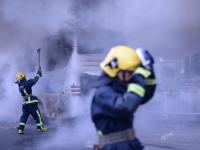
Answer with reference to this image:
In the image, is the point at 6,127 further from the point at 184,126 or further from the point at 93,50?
the point at 184,126

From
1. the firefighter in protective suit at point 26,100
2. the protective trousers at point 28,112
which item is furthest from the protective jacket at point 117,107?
the protective trousers at point 28,112

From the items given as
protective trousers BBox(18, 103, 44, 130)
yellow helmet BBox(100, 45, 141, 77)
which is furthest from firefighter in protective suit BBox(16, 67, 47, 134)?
yellow helmet BBox(100, 45, 141, 77)

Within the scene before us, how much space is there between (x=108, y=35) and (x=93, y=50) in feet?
2.12

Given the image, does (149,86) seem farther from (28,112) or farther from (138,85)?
(28,112)

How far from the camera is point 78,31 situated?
35.7 ft

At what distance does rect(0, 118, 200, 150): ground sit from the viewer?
7.47 m

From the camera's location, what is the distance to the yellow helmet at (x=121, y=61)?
10.2 ft

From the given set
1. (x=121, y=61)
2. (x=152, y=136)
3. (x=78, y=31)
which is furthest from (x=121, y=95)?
(x=78, y=31)

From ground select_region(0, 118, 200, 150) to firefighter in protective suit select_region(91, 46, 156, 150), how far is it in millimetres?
4059

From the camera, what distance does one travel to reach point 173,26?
32.2ft

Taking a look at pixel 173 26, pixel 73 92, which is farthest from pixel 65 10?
pixel 173 26

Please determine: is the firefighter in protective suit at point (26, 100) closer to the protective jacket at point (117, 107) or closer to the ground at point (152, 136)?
the ground at point (152, 136)

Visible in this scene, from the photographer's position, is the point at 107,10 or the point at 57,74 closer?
the point at 107,10

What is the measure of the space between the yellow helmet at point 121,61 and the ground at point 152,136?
13.9 feet
